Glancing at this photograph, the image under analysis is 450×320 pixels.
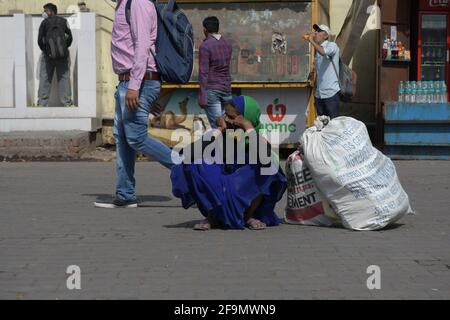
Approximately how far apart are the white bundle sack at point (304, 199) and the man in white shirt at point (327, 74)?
158 inches

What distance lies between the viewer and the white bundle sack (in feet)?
21.5

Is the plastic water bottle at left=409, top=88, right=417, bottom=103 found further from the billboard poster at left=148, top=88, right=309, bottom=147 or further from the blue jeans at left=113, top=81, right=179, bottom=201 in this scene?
the blue jeans at left=113, top=81, right=179, bottom=201

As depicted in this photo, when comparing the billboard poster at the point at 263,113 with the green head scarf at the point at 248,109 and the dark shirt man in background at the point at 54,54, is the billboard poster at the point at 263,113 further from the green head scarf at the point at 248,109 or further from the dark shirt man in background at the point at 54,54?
the green head scarf at the point at 248,109

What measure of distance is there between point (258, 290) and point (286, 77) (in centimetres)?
725

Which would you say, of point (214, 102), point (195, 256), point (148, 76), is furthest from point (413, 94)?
point (195, 256)

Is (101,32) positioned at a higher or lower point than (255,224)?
higher

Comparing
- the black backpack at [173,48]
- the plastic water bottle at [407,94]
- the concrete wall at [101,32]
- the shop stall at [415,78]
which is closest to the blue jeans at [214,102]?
the black backpack at [173,48]

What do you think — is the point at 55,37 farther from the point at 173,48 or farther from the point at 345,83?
the point at 173,48

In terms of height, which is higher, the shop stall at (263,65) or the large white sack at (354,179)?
the shop stall at (263,65)

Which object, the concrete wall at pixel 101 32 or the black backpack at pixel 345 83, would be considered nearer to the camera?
the black backpack at pixel 345 83

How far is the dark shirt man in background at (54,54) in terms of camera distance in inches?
492

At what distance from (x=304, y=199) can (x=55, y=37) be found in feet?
22.9

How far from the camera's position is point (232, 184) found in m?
6.29

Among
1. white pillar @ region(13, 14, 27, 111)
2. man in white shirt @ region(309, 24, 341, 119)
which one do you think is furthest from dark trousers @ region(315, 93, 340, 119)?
white pillar @ region(13, 14, 27, 111)
